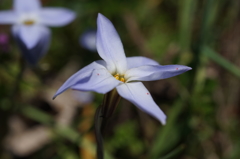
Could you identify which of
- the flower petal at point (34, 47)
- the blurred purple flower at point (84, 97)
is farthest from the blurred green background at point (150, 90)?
the flower petal at point (34, 47)

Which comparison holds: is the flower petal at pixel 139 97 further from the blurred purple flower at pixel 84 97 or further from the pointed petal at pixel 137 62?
the blurred purple flower at pixel 84 97

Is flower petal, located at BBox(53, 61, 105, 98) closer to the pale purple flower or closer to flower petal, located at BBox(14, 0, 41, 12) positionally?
the pale purple flower

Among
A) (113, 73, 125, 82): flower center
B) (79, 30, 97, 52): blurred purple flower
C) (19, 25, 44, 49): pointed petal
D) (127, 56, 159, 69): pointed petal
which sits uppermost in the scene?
(127, 56, 159, 69): pointed petal

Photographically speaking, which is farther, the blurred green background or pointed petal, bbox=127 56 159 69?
the blurred green background

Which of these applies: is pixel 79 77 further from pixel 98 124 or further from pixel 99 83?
pixel 98 124

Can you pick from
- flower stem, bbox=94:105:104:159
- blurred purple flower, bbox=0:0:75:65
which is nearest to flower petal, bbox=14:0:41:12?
blurred purple flower, bbox=0:0:75:65

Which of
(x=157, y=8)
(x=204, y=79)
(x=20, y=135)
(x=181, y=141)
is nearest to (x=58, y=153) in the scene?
(x=20, y=135)
